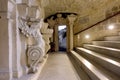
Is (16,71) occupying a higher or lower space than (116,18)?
lower

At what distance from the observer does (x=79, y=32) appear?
6.66 meters

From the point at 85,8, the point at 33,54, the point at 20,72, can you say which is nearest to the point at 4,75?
the point at 20,72

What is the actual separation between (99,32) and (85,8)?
123 centimetres

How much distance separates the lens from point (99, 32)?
6.10 metres

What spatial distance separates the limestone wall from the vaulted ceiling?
451mm

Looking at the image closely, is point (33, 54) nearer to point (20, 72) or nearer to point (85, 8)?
point (20, 72)

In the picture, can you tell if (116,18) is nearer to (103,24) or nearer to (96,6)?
(103,24)

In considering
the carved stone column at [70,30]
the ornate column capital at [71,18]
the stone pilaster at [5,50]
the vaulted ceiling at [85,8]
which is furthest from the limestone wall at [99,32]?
the stone pilaster at [5,50]

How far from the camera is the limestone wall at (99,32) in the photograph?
560 cm

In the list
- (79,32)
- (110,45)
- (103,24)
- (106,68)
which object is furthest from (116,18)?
(106,68)

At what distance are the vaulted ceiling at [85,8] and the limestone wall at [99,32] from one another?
1.48ft

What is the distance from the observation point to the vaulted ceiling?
5.96m

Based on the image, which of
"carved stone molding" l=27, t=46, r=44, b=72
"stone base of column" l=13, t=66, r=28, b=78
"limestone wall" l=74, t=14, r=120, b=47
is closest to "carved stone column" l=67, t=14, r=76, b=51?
"limestone wall" l=74, t=14, r=120, b=47

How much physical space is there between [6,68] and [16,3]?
960 millimetres
